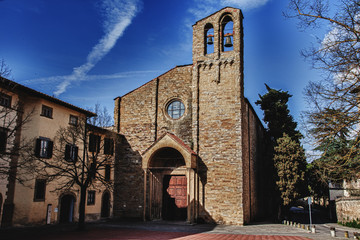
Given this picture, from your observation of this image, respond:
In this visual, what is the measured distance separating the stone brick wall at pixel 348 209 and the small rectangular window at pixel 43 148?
2363 cm

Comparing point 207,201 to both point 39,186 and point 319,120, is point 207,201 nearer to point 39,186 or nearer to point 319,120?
point 39,186

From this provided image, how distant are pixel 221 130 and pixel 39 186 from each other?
12170 mm

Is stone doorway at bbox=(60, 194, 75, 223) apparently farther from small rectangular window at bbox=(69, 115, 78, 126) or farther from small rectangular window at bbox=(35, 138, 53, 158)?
small rectangular window at bbox=(69, 115, 78, 126)

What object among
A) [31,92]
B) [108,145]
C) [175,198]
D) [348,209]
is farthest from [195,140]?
[348,209]

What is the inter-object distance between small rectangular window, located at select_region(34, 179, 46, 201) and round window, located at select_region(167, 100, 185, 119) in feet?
32.7

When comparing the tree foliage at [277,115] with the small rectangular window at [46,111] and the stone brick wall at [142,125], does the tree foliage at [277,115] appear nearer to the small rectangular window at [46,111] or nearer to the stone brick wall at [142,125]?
the stone brick wall at [142,125]

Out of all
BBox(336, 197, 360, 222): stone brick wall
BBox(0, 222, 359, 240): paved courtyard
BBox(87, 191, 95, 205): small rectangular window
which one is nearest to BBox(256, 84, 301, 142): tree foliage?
BBox(336, 197, 360, 222): stone brick wall

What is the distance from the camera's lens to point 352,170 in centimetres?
959

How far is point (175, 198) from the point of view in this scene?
2136cm

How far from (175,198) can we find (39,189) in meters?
8.95

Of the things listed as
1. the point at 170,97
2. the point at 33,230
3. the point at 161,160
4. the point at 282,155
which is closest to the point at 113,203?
the point at 161,160

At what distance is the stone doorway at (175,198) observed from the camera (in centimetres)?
2108

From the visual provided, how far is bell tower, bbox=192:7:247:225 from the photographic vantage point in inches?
770

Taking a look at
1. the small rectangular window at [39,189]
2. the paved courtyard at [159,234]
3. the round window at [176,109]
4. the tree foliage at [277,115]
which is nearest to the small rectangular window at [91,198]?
the small rectangular window at [39,189]
